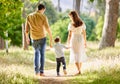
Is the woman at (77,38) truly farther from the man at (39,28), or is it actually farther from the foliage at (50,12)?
the foliage at (50,12)

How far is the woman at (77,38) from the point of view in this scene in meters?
13.1

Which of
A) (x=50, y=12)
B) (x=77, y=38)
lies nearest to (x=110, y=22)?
(x=77, y=38)

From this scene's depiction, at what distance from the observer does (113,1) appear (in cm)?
2172

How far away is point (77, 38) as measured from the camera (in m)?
13.3

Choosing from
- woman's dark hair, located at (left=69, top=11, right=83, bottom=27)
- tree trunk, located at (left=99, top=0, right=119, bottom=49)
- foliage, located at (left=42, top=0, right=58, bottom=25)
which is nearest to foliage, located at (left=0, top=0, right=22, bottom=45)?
woman's dark hair, located at (left=69, top=11, right=83, bottom=27)

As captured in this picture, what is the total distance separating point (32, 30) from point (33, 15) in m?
0.48

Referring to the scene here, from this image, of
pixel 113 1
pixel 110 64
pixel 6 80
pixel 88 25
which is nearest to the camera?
pixel 6 80

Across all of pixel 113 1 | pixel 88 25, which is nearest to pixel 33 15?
pixel 113 1

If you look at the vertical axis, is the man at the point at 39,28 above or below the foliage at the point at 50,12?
above

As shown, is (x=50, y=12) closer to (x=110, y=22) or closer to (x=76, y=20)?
(x=110, y=22)

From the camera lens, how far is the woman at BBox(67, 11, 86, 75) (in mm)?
13102

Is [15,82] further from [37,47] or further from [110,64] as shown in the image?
[110,64]

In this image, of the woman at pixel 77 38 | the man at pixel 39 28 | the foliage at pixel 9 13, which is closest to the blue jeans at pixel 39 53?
the man at pixel 39 28

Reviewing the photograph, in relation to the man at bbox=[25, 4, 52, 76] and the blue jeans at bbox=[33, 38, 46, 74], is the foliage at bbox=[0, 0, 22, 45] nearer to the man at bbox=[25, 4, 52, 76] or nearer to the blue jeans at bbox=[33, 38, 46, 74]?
the man at bbox=[25, 4, 52, 76]
